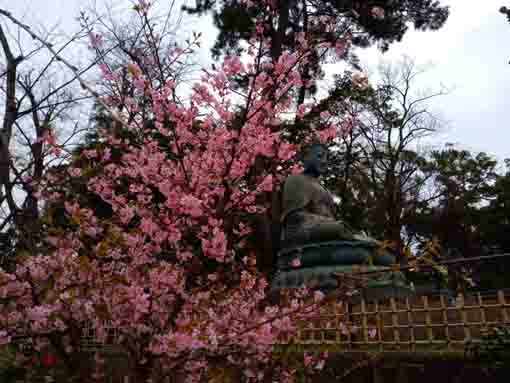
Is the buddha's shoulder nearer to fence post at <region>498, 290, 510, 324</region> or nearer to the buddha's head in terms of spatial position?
the buddha's head

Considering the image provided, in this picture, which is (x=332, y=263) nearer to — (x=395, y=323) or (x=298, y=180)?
(x=298, y=180)

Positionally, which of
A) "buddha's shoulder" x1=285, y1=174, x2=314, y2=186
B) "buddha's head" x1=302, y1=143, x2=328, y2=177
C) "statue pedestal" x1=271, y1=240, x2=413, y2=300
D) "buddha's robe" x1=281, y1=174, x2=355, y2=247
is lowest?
"statue pedestal" x1=271, y1=240, x2=413, y2=300

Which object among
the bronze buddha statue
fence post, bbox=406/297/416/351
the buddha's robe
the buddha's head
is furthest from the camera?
the buddha's head

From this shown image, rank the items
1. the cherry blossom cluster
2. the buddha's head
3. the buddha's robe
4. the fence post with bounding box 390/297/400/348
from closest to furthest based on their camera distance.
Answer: the cherry blossom cluster < the fence post with bounding box 390/297/400/348 < the buddha's robe < the buddha's head

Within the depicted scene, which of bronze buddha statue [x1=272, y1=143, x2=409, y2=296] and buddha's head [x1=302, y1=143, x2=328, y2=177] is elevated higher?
buddha's head [x1=302, y1=143, x2=328, y2=177]

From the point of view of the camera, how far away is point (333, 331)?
512 cm

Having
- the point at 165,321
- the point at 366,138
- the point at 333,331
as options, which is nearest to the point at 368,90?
the point at 366,138

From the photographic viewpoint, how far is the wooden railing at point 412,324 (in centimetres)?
418

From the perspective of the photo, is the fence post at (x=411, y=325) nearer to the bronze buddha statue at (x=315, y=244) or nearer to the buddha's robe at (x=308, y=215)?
the bronze buddha statue at (x=315, y=244)

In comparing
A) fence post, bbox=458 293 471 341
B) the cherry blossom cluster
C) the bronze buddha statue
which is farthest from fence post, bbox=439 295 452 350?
the bronze buddha statue

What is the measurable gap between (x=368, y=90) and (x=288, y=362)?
45.5 feet

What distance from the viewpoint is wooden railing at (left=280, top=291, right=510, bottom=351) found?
418cm

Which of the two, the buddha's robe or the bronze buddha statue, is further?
the buddha's robe

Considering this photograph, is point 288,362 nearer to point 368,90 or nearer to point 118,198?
point 118,198
